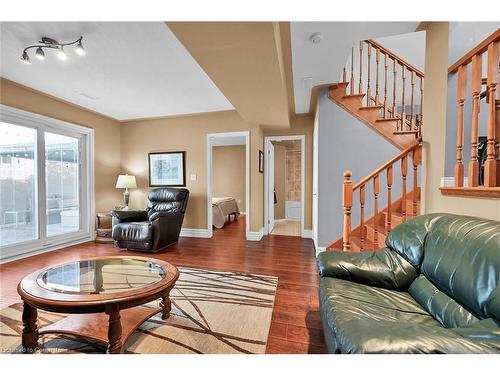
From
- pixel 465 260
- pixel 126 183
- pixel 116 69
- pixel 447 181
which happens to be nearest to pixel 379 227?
pixel 447 181

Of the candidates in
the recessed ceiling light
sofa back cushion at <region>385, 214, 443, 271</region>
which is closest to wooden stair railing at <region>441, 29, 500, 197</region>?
sofa back cushion at <region>385, 214, 443, 271</region>

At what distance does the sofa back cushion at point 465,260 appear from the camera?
92 centimetres

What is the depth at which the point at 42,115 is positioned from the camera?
346 centimetres

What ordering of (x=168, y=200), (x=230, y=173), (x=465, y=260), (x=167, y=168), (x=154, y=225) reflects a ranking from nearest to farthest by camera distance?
(x=465, y=260) < (x=154, y=225) < (x=168, y=200) < (x=167, y=168) < (x=230, y=173)

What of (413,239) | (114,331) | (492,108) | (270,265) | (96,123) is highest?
(96,123)

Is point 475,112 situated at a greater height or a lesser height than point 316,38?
lesser

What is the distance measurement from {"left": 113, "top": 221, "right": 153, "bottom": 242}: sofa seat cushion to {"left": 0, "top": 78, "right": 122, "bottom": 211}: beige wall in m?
1.40

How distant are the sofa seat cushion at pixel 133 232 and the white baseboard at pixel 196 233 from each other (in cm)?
128

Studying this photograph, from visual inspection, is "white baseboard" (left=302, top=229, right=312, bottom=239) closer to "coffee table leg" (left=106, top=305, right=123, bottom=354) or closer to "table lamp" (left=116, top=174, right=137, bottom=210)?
"table lamp" (left=116, top=174, right=137, bottom=210)

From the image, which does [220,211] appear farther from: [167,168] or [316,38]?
[316,38]

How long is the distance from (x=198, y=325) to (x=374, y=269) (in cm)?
132

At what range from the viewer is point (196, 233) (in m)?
4.58
